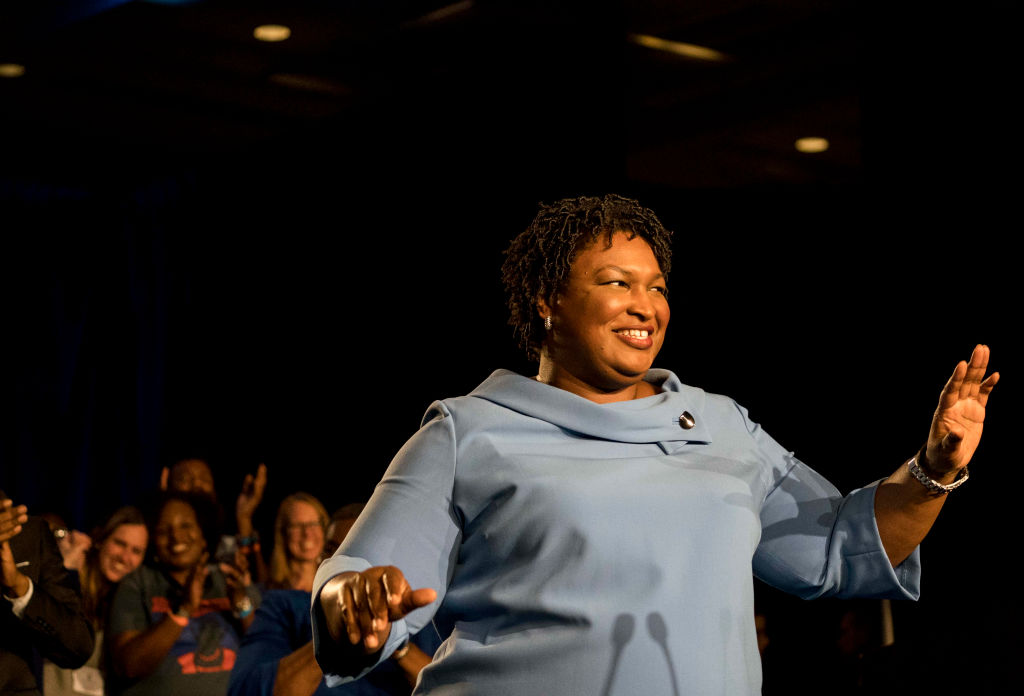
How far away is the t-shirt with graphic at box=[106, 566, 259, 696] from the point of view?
4.09 m

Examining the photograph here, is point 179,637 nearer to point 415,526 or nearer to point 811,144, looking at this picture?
point 415,526

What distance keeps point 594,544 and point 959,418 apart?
0.50m

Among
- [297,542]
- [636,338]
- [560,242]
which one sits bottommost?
[297,542]

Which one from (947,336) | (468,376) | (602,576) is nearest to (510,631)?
(602,576)

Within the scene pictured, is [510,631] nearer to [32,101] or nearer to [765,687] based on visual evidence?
[765,687]

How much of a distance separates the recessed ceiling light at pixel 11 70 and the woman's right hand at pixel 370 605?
551 centimetres

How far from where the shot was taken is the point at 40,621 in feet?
11.1

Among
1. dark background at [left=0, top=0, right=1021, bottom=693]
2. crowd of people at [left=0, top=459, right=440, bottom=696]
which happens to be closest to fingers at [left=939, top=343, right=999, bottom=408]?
crowd of people at [left=0, top=459, right=440, bottom=696]

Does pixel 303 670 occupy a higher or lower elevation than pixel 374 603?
lower

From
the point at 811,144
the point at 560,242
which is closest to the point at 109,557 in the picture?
the point at 811,144

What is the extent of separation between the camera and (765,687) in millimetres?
4555

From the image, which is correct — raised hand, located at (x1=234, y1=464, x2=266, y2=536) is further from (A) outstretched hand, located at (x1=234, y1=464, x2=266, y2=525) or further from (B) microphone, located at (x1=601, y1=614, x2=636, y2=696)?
(B) microphone, located at (x1=601, y1=614, x2=636, y2=696)

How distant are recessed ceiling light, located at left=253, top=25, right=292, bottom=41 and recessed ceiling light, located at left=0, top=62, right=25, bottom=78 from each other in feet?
4.56

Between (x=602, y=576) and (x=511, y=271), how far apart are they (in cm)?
59
